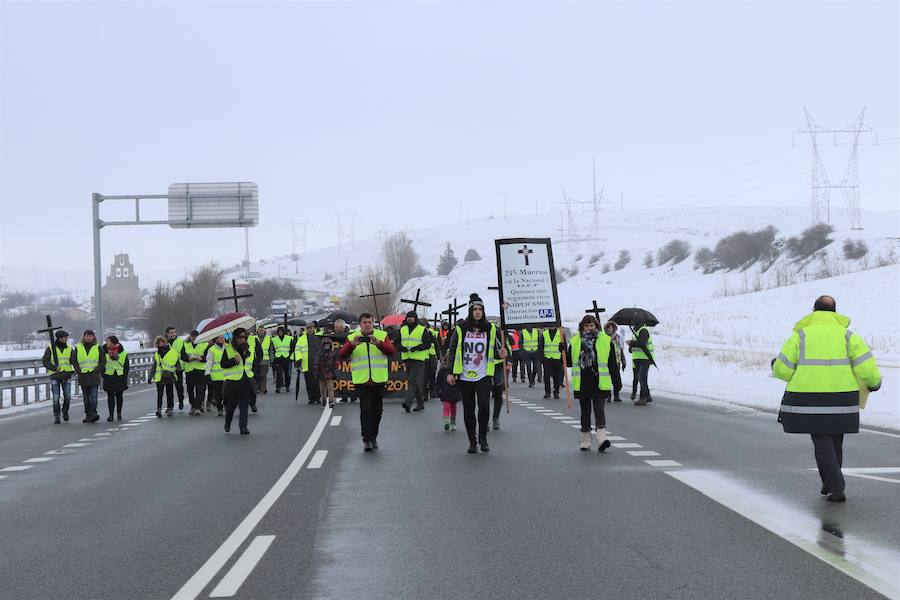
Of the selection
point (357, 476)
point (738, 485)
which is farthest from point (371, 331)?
point (738, 485)

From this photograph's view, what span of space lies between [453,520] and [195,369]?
16183 millimetres

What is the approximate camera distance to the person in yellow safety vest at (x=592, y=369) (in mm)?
14398

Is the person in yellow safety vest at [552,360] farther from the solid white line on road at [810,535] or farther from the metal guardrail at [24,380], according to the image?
the solid white line on road at [810,535]

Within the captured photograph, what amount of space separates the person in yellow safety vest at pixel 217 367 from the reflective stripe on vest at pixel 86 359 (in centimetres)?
213

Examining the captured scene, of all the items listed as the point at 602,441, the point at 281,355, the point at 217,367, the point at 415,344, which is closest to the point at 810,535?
the point at 602,441

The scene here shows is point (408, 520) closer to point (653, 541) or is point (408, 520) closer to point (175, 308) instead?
point (653, 541)

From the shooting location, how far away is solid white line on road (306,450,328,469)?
1367 cm

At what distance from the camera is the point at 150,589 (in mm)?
7023

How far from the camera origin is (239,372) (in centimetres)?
1889

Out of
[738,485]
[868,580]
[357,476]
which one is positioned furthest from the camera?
[357,476]

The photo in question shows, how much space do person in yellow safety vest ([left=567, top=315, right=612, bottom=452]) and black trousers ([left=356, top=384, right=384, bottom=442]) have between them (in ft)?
8.54

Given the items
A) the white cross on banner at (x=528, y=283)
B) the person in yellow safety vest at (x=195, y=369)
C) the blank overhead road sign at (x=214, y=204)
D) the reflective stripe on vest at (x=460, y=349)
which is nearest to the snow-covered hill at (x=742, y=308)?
the white cross on banner at (x=528, y=283)

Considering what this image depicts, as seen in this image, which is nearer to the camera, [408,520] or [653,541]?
[653,541]

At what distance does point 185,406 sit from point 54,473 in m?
14.6
